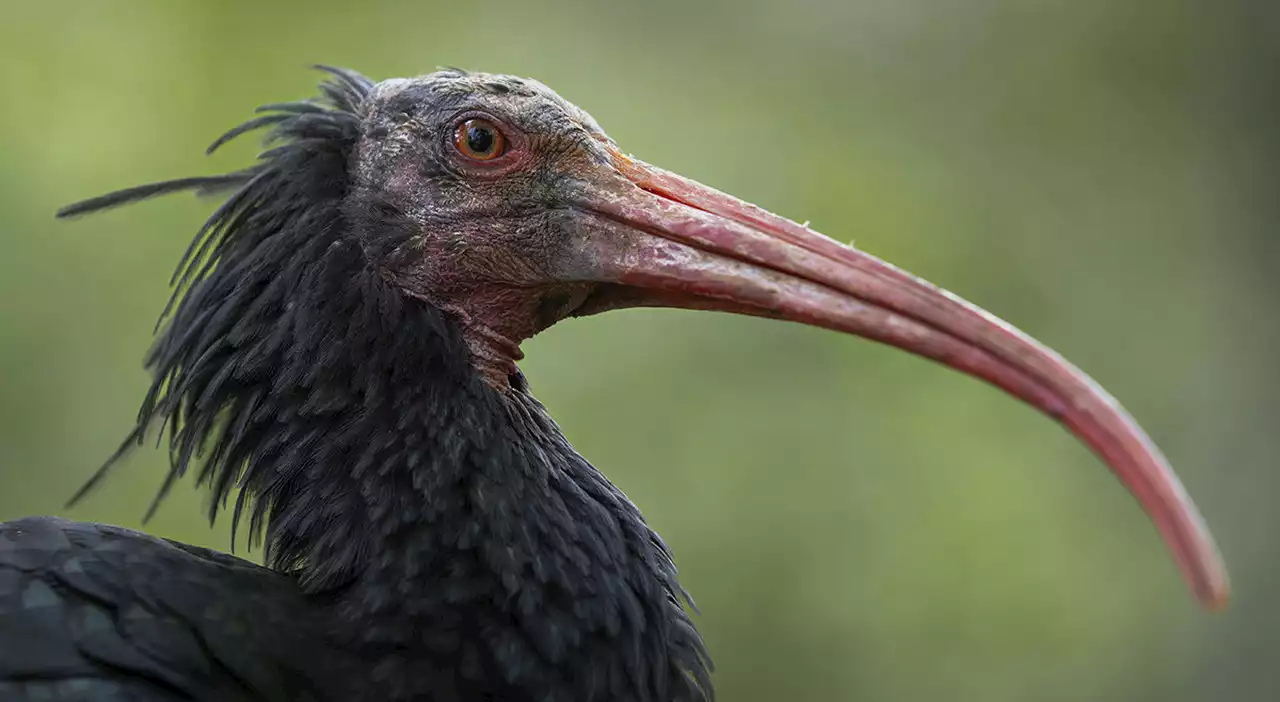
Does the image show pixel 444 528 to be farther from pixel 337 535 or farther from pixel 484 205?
pixel 484 205

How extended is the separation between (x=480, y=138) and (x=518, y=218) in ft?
0.50

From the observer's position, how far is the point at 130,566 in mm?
1937

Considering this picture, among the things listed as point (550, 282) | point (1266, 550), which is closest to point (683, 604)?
point (550, 282)

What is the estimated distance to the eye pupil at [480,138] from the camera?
2.15 meters

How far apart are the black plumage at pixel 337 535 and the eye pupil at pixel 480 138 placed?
218 millimetres

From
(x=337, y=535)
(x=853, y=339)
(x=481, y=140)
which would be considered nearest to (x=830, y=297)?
(x=481, y=140)

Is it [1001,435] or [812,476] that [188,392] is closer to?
[812,476]

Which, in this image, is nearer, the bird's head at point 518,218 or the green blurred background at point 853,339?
the bird's head at point 518,218

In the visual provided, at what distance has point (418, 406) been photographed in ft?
6.72

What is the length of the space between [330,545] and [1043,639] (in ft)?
14.8

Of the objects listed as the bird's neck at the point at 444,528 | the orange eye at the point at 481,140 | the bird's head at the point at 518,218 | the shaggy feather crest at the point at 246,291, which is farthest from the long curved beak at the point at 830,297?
the shaggy feather crest at the point at 246,291

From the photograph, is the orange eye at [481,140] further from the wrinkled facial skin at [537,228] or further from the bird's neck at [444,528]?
the bird's neck at [444,528]

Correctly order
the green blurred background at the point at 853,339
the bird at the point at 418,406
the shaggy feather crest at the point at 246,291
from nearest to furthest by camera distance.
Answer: the bird at the point at 418,406, the shaggy feather crest at the point at 246,291, the green blurred background at the point at 853,339

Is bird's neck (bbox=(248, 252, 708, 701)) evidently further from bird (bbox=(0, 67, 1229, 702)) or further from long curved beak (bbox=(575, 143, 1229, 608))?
long curved beak (bbox=(575, 143, 1229, 608))
